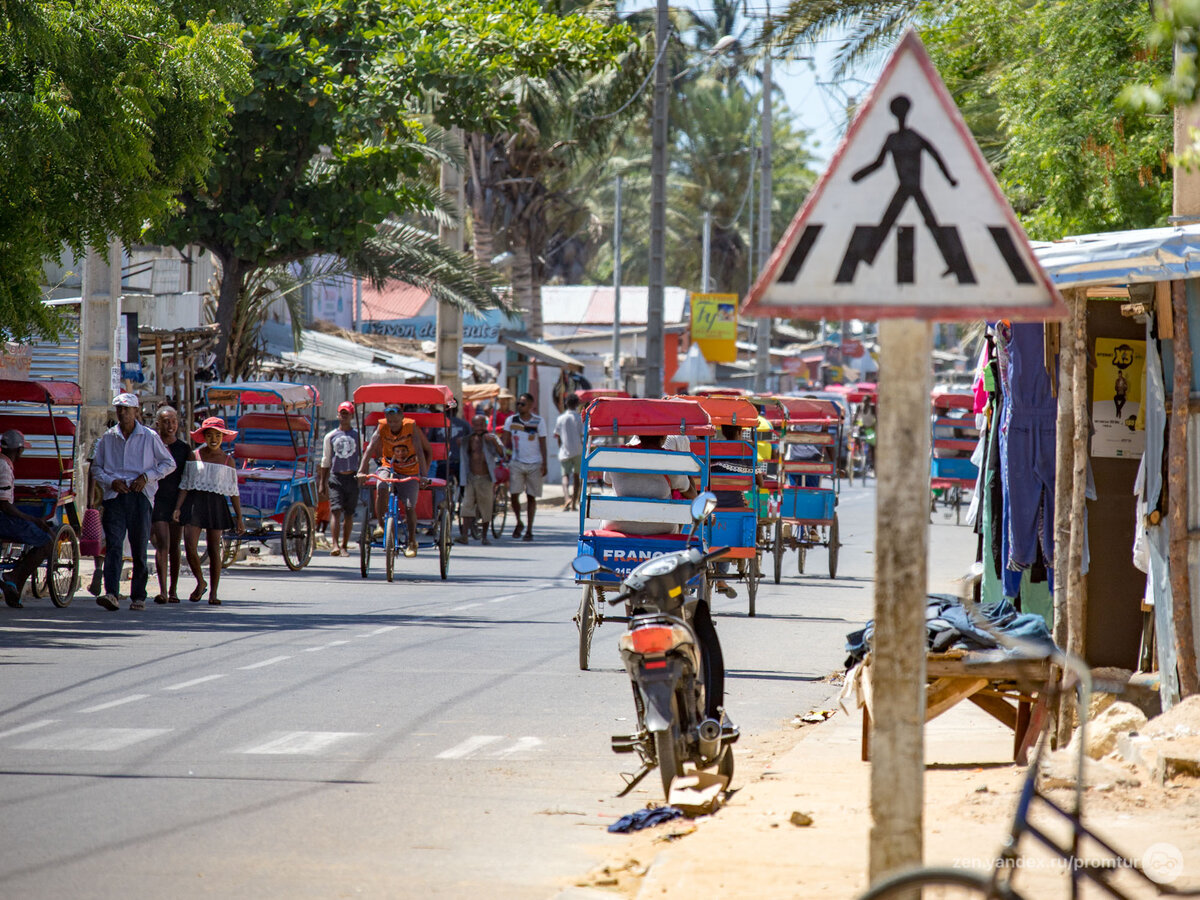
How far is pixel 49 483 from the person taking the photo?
16.0m

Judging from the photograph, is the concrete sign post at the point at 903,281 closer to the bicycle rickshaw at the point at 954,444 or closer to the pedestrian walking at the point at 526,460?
the pedestrian walking at the point at 526,460

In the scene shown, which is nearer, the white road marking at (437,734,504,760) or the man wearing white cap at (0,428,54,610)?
the white road marking at (437,734,504,760)

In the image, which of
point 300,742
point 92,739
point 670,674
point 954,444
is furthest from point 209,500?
point 954,444

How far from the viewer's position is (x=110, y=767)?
7.83 metres

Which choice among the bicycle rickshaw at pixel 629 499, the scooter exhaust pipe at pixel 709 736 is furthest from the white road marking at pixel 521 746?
the bicycle rickshaw at pixel 629 499

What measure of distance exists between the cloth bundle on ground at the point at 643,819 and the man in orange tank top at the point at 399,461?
36.9ft

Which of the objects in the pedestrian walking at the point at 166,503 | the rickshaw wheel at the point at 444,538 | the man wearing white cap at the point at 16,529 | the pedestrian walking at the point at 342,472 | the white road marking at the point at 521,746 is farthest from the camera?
the pedestrian walking at the point at 342,472

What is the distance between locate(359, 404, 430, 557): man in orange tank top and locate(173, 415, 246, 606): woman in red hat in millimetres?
2607

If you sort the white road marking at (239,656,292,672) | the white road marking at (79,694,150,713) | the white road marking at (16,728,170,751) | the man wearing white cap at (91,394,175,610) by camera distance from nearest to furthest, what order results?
the white road marking at (16,728,170,751) → the white road marking at (79,694,150,713) → the white road marking at (239,656,292,672) → the man wearing white cap at (91,394,175,610)

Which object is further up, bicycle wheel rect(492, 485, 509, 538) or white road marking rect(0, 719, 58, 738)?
bicycle wheel rect(492, 485, 509, 538)

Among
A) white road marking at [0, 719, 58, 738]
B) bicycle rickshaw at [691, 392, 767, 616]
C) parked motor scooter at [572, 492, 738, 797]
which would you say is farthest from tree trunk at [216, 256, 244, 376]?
parked motor scooter at [572, 492, 738, 797]

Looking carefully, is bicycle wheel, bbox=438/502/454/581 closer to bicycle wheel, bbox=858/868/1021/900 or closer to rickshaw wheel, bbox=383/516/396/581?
rickshaw wheel, bbox=383/516/396/581

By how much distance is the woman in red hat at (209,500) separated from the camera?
15.3 m

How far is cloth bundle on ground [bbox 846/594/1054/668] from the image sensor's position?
7613 millimetres
